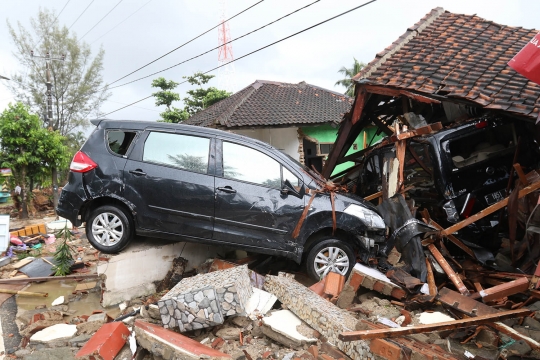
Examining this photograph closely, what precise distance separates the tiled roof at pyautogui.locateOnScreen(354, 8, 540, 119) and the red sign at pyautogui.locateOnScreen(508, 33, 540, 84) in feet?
5.97

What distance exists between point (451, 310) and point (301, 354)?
5.85 feet

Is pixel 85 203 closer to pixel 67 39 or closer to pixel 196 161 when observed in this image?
pixel 196 161

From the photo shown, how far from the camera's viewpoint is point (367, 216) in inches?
215

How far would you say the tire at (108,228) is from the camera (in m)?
5.32

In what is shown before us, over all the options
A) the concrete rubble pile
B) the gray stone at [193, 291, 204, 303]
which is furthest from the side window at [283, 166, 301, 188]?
the gray stone at [193, 291, 204, 303]

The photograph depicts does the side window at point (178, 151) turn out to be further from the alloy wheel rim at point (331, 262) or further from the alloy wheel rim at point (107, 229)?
the alloy wheel rim at point (331, 262)

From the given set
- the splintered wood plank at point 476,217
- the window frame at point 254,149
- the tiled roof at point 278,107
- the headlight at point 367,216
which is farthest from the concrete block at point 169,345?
the tiled roof at point 278,107

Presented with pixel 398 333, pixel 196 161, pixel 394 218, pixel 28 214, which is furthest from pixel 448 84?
pixel 28 214

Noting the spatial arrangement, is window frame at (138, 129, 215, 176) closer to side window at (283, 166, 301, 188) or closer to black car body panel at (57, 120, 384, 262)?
black car body panel at (57, 120, 384, 262)

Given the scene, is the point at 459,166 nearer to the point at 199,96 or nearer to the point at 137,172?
the point at 137,172

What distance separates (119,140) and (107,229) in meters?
1.24

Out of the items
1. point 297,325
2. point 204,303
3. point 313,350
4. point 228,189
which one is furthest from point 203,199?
point 313,350

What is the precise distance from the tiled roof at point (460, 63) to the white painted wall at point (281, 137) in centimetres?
777

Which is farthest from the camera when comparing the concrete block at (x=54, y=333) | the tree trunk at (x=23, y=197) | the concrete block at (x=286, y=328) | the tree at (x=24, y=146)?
the tree trunk at (x=23, y=197)
